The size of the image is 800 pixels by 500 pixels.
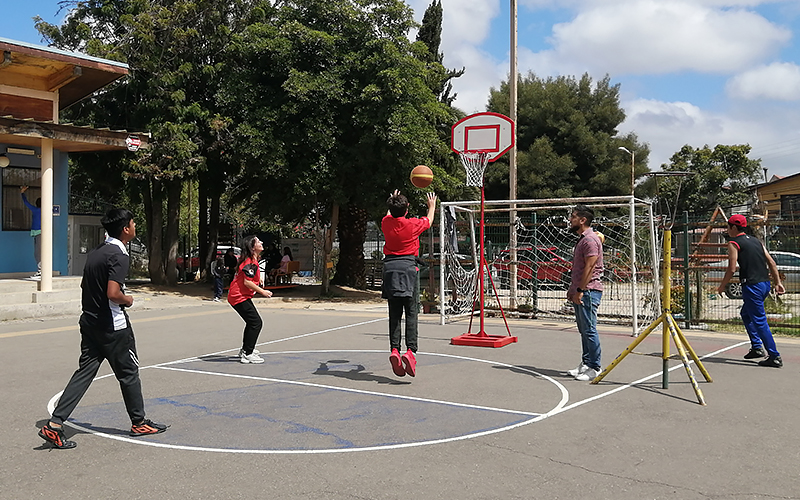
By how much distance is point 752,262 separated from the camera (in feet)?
30.8

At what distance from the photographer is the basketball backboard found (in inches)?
478

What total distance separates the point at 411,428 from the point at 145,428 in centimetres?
225

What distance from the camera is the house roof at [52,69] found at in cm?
1592

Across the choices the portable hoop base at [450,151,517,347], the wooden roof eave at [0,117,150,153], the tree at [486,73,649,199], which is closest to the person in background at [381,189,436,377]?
the portable hoop base at [450,151,517,347]

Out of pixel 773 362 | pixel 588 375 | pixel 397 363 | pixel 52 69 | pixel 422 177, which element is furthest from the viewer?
pixel 52 69

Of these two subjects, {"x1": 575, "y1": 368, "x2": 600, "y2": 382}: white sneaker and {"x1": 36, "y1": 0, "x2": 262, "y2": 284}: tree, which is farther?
{"x1": 36, "y1": 0, "x2": 262, "y2": 284}: tree

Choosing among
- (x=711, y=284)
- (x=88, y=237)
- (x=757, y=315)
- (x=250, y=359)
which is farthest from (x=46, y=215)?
(x=711, y=284)

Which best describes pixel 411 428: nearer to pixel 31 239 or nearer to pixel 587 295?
pixel 587 295

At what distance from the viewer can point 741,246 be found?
951cm

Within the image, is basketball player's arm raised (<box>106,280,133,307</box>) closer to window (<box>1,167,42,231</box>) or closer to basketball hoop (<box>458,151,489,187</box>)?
basketball hoop (<box>458,151,489,187</box>)

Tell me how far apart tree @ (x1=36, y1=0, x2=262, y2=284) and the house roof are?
3100 mm

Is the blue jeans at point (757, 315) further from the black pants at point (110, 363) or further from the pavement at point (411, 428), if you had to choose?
the black pants at point (110, 363)

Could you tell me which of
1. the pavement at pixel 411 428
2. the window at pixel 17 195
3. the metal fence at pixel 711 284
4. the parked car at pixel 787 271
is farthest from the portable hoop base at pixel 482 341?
the window at pixel 17 195

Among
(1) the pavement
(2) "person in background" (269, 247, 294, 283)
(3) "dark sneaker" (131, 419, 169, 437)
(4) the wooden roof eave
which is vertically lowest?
(1) the pavement
